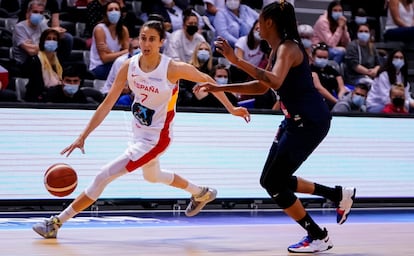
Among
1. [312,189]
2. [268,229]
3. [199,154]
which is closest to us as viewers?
[312,189]

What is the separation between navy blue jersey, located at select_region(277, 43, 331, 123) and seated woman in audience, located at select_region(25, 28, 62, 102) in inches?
223

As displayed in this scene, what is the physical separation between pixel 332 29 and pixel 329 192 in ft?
28.4

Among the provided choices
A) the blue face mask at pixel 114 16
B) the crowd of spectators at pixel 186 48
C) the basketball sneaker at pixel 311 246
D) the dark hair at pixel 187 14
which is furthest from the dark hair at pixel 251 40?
the basketball sneaker at pixel 311 246

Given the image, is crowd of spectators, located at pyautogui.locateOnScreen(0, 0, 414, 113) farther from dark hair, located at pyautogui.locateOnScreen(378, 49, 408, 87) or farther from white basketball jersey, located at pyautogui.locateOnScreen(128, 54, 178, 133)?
white basketball jersey, located at pyautogui.locateOnScreen(128, 54, 178, 133)

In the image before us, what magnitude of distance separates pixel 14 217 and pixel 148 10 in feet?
19.6

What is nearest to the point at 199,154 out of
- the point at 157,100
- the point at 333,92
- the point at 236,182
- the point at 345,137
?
the point at 236,182

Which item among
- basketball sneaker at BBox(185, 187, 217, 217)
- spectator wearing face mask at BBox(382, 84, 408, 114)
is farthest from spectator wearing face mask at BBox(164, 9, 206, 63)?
basketball sneaker at BBox(185, 187, 217, 217)

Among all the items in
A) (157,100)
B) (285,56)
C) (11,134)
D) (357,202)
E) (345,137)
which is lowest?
(357,202)

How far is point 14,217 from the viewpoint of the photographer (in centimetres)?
999

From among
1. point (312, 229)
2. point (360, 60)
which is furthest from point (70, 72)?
point (360, 60)

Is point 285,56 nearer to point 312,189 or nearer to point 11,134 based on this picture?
point 312,189

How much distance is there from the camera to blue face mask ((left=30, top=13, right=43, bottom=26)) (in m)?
13.3

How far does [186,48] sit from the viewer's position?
14.0 metres

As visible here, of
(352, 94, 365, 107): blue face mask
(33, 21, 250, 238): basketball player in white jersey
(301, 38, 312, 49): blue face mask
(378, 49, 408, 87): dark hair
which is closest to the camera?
(33, 21, 250, 238): basketball player in white jersey
